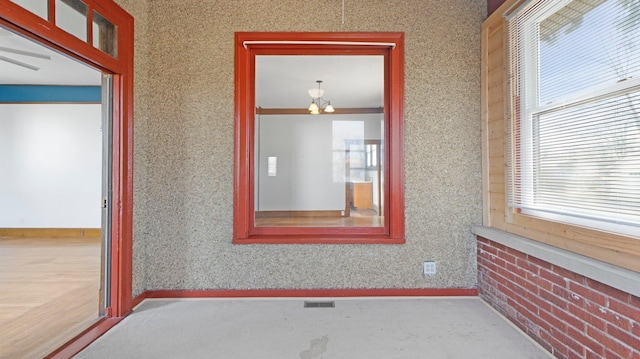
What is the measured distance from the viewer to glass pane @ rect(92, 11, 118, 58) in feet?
7.23

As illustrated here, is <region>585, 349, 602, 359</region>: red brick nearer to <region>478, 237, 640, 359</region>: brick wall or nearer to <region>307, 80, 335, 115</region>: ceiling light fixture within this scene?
<region>478, 237, 640, 359</region>: brick wall

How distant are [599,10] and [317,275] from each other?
2518 millimetres

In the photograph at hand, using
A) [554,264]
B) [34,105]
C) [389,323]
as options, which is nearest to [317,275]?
[389,323]

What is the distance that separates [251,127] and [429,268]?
2014 millimetres

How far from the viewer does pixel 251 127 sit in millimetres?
2830

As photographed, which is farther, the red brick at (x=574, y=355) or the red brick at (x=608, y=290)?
the red brick at (x=574, y=355)

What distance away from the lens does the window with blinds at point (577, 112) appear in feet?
4.88

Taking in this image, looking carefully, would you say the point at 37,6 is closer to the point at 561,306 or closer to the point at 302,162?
the point at 302,162

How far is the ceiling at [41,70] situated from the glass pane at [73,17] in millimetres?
2105

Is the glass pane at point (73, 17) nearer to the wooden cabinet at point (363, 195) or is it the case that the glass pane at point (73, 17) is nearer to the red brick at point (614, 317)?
the wooden cabinet at point (363, 195)

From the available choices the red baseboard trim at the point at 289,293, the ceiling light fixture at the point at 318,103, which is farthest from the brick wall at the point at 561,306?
the ceiling light fixture at the point at 318,103

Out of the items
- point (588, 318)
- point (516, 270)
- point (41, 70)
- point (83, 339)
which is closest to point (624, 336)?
point (588, 318)

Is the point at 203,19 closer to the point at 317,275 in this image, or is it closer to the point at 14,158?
the point at 317,275

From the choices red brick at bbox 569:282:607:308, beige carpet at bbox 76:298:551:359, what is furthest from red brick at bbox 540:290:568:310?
beige carpet at bbox 76:298:551:359
